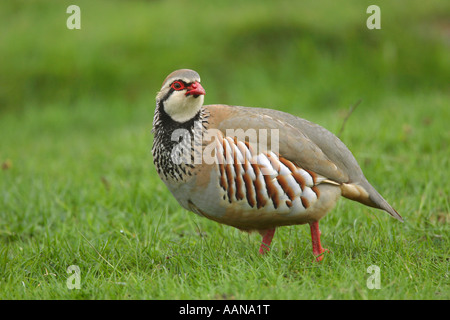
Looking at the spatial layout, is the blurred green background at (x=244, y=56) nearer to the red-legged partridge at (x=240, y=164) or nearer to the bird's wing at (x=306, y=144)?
the bird's wing at (x=306, y=144)

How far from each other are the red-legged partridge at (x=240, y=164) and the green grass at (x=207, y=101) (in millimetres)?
300

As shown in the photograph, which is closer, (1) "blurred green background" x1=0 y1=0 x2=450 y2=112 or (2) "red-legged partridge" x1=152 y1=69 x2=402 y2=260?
(2) "red-legged partridge" x1=152 y1=69 x2=402 y2=260

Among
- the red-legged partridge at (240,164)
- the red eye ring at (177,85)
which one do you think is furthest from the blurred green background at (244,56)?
the red eye ring at (177,85)

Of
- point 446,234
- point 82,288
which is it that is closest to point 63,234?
point 82,288

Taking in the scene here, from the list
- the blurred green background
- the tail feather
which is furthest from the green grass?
the tail feather

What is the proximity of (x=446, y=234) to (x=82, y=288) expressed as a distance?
2412 mm

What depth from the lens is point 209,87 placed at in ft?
30.3

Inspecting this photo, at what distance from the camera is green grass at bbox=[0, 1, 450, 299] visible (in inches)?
137

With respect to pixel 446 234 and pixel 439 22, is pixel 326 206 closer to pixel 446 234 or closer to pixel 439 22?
pixel 446 234

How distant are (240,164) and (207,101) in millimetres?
5549

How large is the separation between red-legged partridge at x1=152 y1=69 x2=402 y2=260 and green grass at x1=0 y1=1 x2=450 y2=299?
300 millimetres

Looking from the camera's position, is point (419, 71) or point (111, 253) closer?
point (111, 253)

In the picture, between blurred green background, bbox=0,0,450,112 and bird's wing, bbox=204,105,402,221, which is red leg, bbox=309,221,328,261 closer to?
bird's wing, bbox=204,105,402,221

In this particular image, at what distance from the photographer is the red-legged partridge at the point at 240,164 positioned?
138 inches
